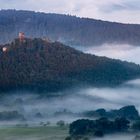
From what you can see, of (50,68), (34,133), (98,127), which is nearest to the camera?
(98,127)

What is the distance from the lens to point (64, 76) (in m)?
164

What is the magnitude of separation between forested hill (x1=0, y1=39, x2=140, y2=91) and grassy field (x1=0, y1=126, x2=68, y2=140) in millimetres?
50995

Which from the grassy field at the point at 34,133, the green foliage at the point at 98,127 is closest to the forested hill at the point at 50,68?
the grassy field at the point at 34,133

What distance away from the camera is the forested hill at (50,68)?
512 ft

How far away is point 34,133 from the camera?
95188 millimetres

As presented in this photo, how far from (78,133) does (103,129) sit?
4638 mm

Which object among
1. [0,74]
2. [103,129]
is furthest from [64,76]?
[103,129]

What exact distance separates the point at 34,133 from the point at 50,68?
70.7 meters

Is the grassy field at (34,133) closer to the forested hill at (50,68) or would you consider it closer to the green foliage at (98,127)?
the green foliage at (98,127)

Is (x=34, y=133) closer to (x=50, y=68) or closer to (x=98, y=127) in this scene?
(x=98, y=127)

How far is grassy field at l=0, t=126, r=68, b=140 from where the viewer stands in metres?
88.6

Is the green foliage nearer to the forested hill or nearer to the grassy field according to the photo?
the grassy field

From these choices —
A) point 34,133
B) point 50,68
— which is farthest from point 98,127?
point 50,68

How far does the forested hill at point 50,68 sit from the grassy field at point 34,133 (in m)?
51.0
